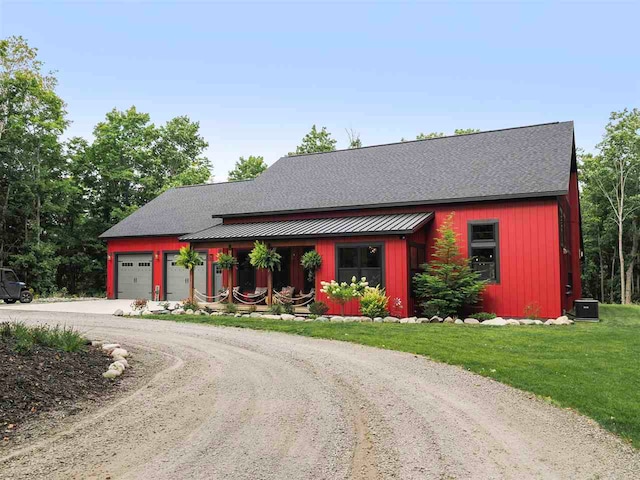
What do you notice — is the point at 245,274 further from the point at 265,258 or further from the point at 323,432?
the point at 323,432

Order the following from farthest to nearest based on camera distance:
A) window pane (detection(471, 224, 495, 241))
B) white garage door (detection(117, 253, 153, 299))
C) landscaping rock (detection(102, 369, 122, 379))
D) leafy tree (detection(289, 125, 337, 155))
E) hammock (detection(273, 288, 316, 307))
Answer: leafy tree (detection(289, 125, 337, 155)) < white garage door (detection(117, 253, 153, 299)) < hammock (detection(273, 288, 316, 307)) < window pane (detection(471, 224, 495, 241)) < landscaping rock (detection(102, 369, 122, 379))

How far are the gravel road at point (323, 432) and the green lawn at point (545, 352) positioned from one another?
47 cm

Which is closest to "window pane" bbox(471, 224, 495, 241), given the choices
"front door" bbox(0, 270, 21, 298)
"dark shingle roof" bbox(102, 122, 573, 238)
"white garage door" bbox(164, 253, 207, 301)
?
"dark shingle roof" bbox(102, 122, 573, 238)

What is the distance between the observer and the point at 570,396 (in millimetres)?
5637

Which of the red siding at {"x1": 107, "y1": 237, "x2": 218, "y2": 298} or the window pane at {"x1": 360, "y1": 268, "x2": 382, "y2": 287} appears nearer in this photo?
the window pane at {"x1": 360, "y1": 268, "x2": 382, "y2": 287}

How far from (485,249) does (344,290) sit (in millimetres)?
4553

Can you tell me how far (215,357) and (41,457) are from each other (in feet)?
14.2

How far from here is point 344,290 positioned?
1436 centimetres

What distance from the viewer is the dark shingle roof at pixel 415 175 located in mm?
14773

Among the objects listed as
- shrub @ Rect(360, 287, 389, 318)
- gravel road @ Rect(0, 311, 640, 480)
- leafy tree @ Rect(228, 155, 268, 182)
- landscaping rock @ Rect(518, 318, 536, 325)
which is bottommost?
landscaping rock @ Rect(518, 318, 536, 325)

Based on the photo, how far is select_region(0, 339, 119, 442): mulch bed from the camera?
195 inches

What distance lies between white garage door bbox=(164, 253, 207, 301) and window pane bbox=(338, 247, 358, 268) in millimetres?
8956

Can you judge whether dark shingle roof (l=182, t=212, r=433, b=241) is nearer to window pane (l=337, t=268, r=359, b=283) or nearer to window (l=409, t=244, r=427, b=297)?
window (l=409, t=244, r=427, b=297)

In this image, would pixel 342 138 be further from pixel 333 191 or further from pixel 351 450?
pixel 351 450
